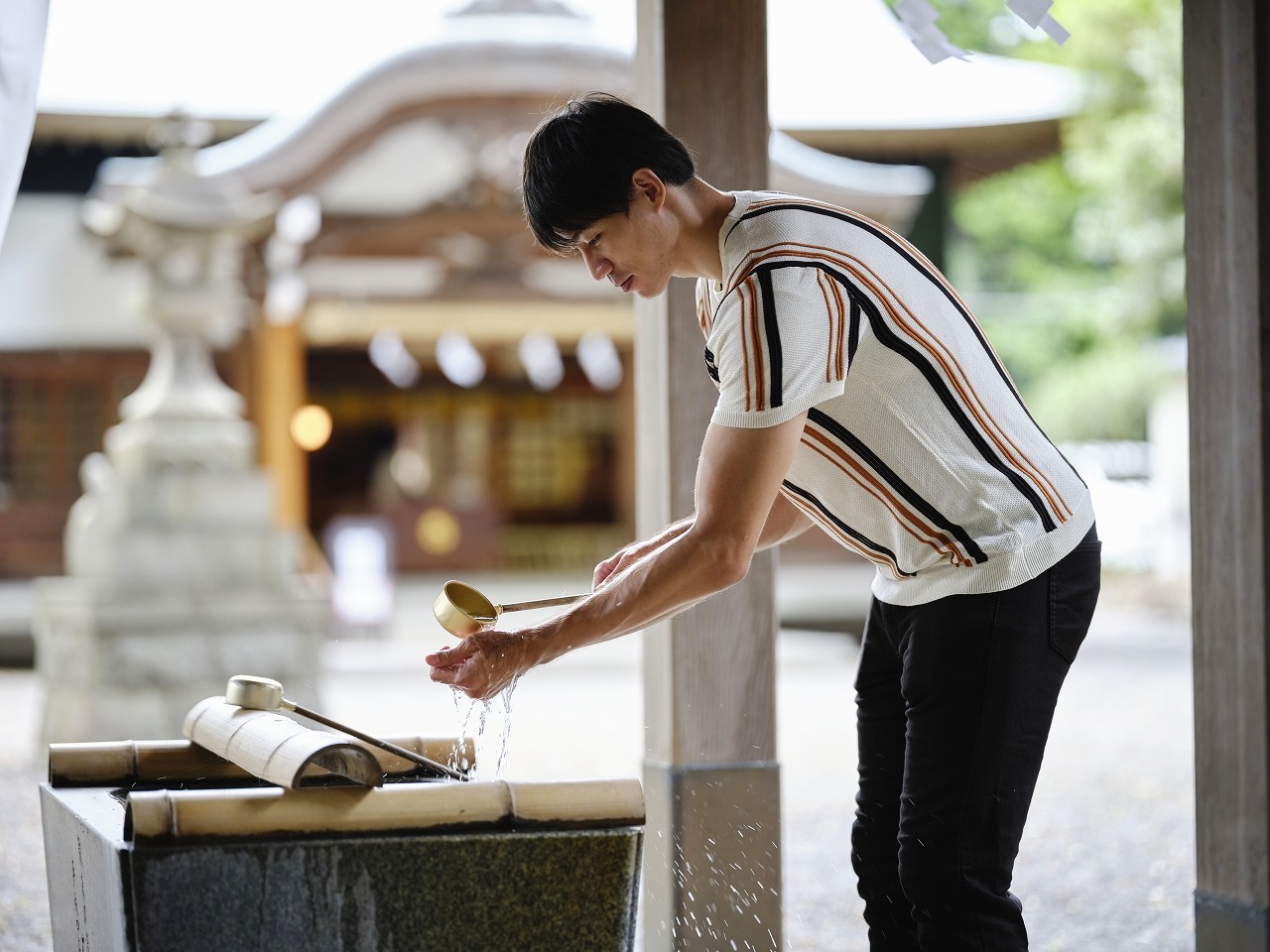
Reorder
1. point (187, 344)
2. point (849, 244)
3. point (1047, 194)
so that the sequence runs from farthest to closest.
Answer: point (1047, 194), point (187, 344), point (849, 244)

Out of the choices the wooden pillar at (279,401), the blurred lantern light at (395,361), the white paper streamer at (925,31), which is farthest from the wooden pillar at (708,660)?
the blurred lantern light at (395,361)

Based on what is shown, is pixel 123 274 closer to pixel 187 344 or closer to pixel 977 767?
pixel 187 344

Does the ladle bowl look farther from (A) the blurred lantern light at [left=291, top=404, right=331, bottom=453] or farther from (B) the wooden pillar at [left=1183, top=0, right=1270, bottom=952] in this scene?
(A) the blurred lantern light at [left=291, top=404, right=331, bottom=453]

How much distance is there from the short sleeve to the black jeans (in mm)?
386

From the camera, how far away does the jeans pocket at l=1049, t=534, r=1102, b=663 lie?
6.57ft

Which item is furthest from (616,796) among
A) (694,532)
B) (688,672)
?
(688,672)

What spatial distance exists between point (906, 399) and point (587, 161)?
1.74 feet

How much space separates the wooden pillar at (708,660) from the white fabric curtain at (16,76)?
1270 mm

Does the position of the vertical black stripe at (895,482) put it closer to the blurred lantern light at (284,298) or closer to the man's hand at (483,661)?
the man's hand at (483,661)

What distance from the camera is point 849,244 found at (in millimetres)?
1967

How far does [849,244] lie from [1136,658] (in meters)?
10.5

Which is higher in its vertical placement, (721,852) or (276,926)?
(276,926)

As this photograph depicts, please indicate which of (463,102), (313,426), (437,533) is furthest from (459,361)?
(463,102)

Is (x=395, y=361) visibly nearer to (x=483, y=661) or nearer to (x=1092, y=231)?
(x=1092, y=231)
